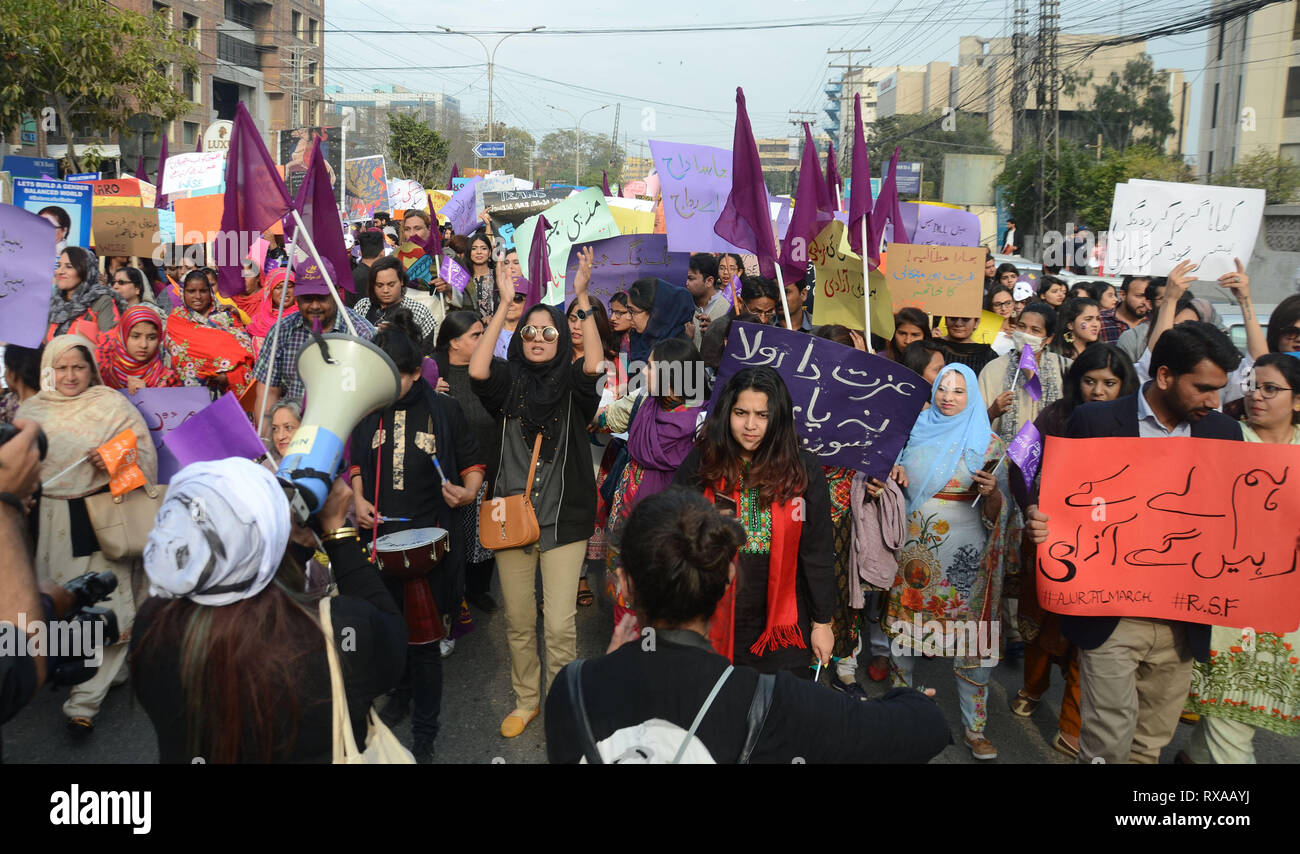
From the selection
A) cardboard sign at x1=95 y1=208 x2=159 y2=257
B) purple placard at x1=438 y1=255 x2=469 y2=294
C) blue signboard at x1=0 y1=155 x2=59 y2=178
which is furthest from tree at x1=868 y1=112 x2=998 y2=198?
cardboard sign at x1=95 y1=208 x2=159 y2=257

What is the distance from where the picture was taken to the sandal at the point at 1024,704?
4.58m

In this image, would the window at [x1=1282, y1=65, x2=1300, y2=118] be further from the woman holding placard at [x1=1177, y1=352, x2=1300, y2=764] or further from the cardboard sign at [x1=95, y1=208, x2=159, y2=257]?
the woman holding placard at [x1=1177, y1=352, x2=1300, y2=764]

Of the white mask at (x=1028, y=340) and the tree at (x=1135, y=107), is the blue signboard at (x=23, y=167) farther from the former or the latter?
the tree at (x=1135, y=107)

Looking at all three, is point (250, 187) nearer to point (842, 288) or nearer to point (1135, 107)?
point (842, 288)

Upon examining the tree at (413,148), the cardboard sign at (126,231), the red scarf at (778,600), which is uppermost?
the tree at (413,148)

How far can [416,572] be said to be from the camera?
3.78 meters

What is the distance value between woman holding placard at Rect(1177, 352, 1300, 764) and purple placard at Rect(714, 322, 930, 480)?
1201 mm

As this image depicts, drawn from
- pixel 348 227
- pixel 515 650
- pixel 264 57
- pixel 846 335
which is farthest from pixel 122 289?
pixel 264 57

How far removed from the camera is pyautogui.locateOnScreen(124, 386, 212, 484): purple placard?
468 cm

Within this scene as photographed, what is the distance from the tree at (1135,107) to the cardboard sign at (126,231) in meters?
→ 57.5

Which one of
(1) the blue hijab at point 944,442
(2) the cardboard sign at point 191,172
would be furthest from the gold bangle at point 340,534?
(2) the cardboard sign at point 191,172

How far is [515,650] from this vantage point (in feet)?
14.4

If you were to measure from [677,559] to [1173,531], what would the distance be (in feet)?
7.23

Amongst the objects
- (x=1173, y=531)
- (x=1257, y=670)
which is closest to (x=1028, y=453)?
(x=1173, y=531)
